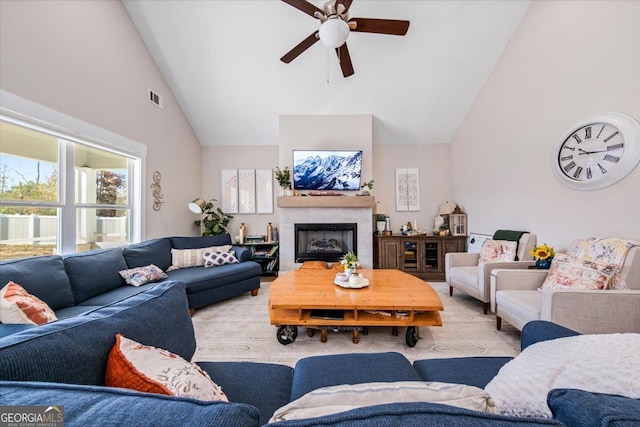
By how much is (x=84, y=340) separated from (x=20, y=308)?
49.1 inches

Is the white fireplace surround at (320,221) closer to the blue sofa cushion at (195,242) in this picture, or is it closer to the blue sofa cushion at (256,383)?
the blue sofa cushion at (195,242)

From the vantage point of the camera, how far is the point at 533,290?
2.22 meters

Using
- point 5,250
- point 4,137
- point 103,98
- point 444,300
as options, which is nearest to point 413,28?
point 444,300

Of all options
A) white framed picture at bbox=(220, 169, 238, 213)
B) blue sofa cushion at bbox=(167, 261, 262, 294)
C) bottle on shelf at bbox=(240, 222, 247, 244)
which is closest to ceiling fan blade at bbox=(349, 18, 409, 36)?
blue sofa cushion at bbox=(167, 261, 262, 294)

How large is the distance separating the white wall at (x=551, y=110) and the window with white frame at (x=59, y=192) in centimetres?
494

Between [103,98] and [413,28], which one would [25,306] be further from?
[413,28]

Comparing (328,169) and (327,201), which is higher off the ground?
(328,169)

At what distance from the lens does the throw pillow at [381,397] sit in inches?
19.3

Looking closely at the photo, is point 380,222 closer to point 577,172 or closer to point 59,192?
point 577,172

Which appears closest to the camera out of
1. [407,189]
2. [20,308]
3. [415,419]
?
[415,419]

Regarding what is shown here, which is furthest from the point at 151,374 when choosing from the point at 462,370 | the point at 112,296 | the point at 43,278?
the point at 112,296

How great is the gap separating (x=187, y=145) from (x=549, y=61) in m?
5.13

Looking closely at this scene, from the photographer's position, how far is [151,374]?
64 cm

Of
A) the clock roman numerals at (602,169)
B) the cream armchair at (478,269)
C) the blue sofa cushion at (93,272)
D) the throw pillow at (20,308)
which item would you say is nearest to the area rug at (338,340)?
the cream armchair at (478,269)
